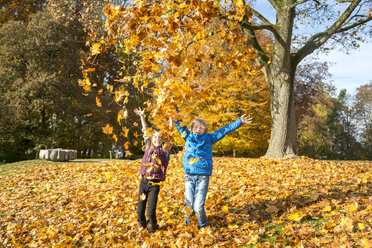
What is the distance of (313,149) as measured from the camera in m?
27.4

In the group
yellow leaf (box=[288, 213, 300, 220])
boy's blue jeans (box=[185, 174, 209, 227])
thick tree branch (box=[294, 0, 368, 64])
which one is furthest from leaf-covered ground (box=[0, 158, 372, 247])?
thick tree branch (box=[294, 0, 368, 64])

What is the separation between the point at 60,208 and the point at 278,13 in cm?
900

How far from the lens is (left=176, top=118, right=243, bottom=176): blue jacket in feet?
13.1

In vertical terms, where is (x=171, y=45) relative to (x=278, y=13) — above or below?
below

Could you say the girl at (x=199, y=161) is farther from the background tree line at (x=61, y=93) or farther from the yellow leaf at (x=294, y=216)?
the background tree line at (x=61, y=93)

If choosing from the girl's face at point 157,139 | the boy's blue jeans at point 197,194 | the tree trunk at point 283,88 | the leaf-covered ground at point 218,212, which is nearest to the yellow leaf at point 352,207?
the leaf-covered ground at point 218,212

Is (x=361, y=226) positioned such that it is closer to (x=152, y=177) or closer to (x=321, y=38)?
(x=152, y=177)

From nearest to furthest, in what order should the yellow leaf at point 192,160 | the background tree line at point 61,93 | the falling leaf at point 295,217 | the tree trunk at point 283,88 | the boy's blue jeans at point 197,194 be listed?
the yellow leaf at point 192,160, the boy's blue jeans at point 197,194, the falling leaf at point 295,217, the tree trunk at point 283,88, the background tree line at point 61,93

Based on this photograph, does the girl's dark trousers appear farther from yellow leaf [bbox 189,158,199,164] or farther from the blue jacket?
yellow leaf [bbox 189,158,199,164]

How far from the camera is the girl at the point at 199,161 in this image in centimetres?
397

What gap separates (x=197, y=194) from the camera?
3990 mm

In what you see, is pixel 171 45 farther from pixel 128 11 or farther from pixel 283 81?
pixel 283 81

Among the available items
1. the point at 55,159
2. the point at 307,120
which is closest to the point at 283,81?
the point at 55,159

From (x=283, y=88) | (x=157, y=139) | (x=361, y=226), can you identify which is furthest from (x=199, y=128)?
(x=283, y=88)
